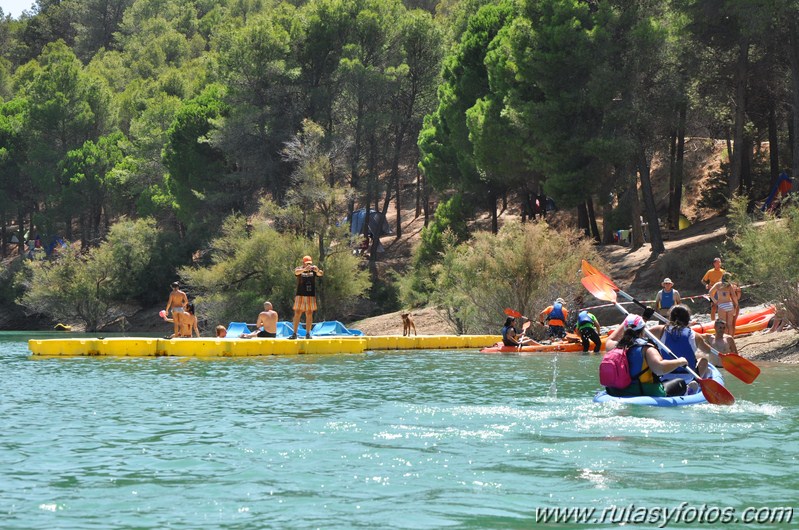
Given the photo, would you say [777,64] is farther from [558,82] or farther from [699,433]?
[699,433]

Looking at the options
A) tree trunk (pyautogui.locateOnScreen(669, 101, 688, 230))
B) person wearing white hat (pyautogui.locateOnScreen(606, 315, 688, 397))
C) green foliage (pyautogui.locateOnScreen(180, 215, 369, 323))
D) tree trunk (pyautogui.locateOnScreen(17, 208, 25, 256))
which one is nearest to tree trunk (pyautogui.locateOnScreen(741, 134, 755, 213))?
tree trunk (pyautogui.locateOnScreen(669, 101, 688, 230))

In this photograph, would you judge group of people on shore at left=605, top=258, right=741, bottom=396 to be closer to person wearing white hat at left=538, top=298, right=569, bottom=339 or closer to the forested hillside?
person wearing white hat at left=538, top=298, right=569, bottom=339

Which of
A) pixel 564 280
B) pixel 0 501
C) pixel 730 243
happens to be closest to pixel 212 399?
pixel 0 501

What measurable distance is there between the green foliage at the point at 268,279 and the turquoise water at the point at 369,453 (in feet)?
78.7

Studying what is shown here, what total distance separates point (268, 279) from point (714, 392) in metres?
30.1

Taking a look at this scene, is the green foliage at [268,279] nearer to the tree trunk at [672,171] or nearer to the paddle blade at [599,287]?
the tree trunk at [672,171]

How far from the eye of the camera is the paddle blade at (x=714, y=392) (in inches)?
539

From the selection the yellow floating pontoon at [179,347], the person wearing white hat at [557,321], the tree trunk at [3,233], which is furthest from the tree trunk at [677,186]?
the tree trunk at [3,233]

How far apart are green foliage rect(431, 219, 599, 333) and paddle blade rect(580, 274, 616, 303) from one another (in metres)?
11.3

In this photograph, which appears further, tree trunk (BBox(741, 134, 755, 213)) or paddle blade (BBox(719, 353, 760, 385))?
tree trunk (BBox(741, 134, 755, 213))

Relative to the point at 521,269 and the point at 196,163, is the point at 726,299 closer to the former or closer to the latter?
the point at 521,269

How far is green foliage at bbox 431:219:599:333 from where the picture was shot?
1182 inches

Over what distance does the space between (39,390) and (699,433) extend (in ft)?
34.1

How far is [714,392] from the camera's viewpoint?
45.0 feet
